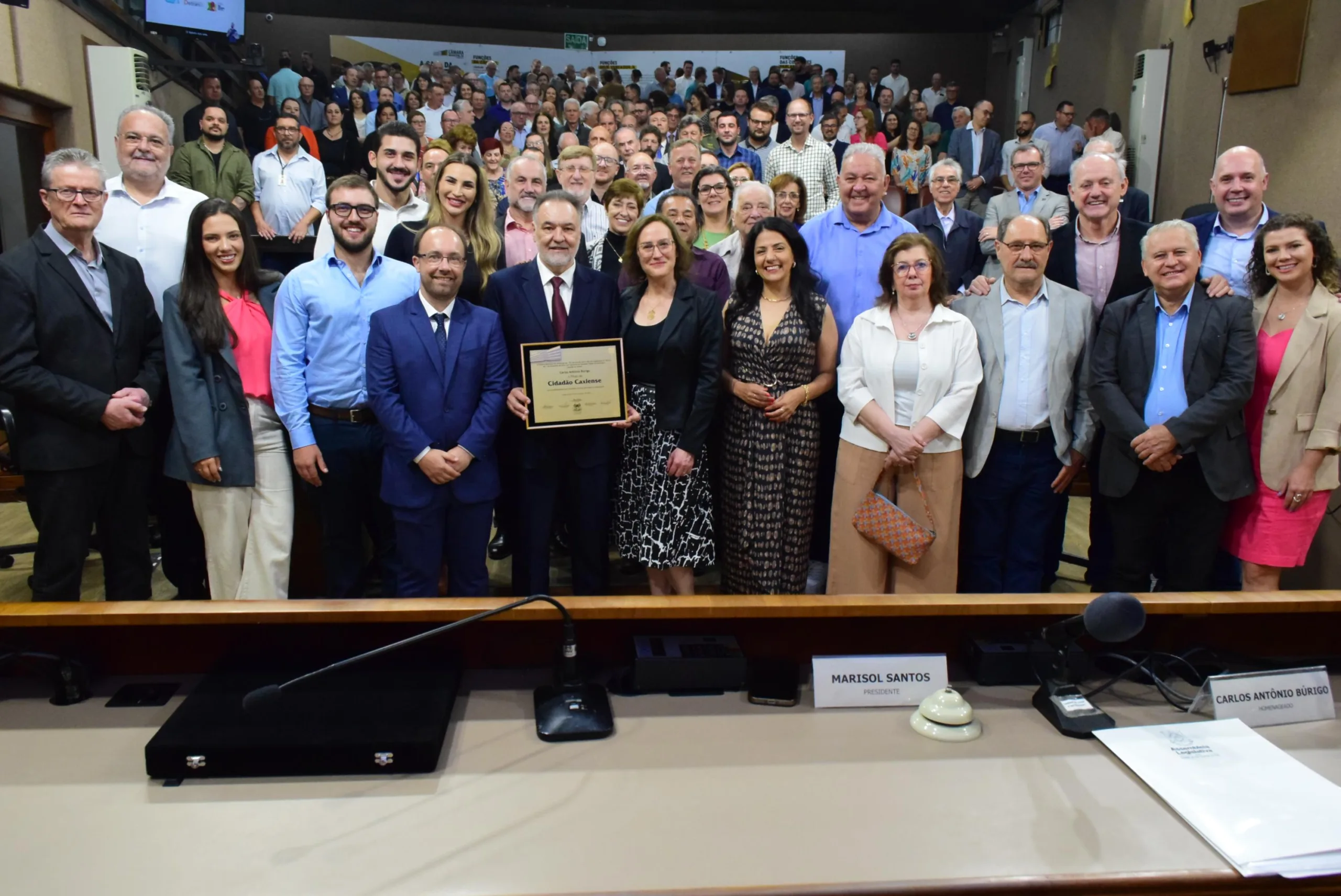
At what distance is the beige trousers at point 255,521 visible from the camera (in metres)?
3.03

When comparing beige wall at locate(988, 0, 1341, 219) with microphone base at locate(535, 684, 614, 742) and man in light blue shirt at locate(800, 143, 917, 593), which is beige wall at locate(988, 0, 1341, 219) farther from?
microphone base at locate(535, 684, 614, 742)

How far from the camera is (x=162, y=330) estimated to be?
3021 millimetres

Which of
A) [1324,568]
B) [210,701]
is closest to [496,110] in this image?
[1324,568]

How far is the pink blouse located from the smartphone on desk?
197cm

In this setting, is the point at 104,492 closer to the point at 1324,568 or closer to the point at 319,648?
the point at 319,648

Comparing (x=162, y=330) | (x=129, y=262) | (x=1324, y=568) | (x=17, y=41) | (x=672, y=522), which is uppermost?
(x=17, y=41)

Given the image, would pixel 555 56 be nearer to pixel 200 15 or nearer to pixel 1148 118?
pixel 200 15

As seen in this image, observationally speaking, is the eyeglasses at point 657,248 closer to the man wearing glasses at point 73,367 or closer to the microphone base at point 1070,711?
the man wearing glasses at point 73,367

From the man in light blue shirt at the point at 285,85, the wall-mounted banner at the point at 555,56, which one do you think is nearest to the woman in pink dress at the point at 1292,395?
the man in light blue shirt at the point at 285,85

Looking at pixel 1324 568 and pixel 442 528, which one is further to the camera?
pixel 1324 568

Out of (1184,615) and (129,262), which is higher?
(129,262)

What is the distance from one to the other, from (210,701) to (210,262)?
1.88 m

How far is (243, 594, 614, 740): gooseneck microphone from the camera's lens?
153 cm

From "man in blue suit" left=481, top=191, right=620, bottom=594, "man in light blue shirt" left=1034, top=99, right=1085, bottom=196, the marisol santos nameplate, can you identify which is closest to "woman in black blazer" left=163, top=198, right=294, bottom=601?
"man in blue suit" left=481, top=191, right=620, bottom=594
